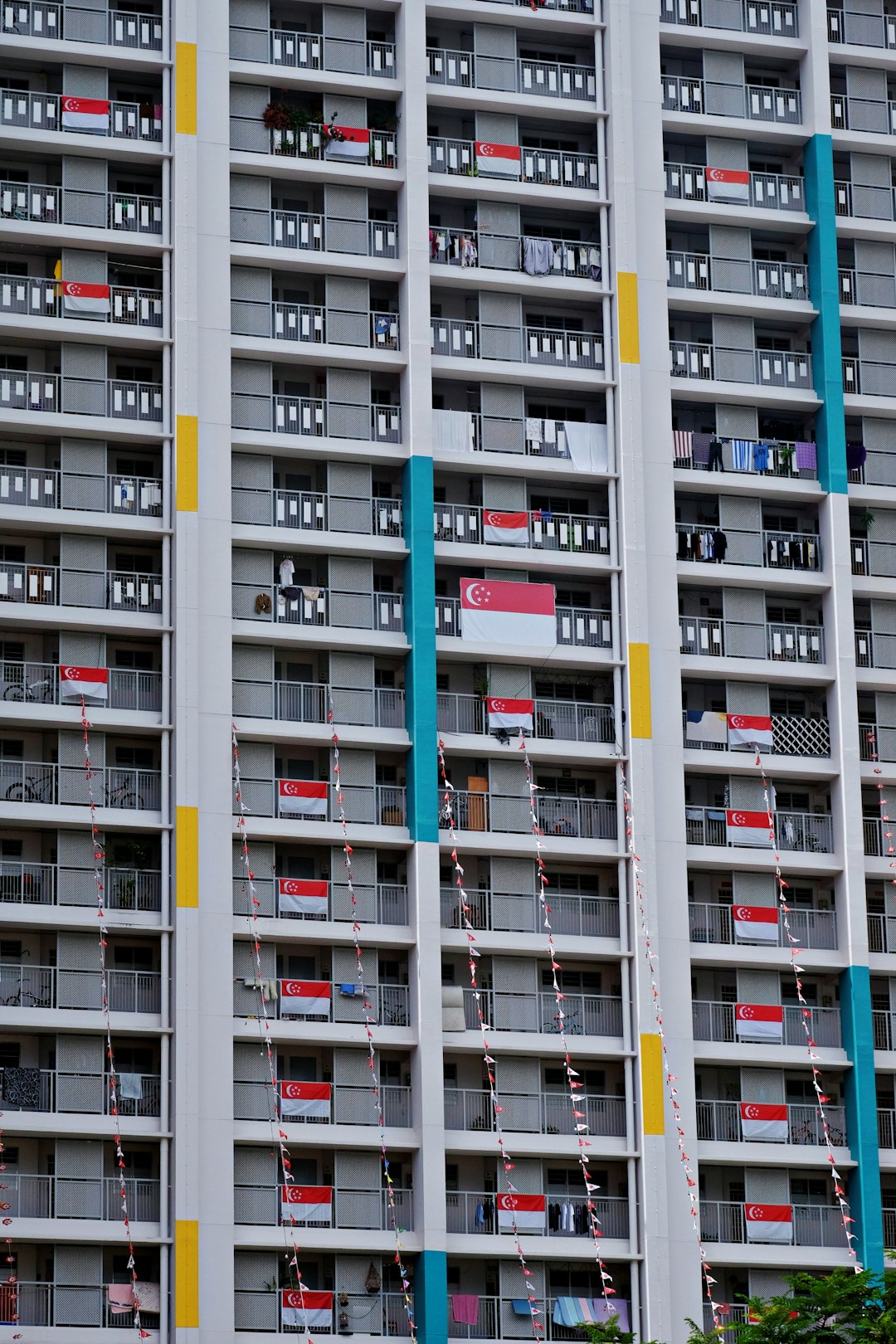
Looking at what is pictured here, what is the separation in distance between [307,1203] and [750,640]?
17.8m

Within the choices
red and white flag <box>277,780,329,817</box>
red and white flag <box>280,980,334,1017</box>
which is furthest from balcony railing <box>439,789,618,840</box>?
red and white flag <box>280,980,334,1017</box>

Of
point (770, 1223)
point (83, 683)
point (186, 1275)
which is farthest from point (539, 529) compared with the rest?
point (186, 1275)

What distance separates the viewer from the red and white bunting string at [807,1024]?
207ft

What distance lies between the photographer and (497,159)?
67.6 m

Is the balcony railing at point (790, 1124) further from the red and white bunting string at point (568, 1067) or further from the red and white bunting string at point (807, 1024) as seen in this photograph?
the red and white bunting string at point (568, 1067)

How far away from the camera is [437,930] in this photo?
61.8 meters

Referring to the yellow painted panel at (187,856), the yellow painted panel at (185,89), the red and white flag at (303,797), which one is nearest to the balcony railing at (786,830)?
the red and white flag at (303,797)

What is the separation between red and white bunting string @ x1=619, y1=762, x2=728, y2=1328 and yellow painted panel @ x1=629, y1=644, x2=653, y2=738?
1.34 m

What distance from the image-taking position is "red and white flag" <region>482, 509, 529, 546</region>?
65.3 m

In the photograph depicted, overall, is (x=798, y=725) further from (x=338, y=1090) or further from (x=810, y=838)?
(x=338, y=1090)

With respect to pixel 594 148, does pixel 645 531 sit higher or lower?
lower

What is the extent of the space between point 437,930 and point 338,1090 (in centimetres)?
422

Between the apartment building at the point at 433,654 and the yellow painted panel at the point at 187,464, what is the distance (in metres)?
0.22

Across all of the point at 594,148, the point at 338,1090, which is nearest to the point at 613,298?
the point at 594,148
